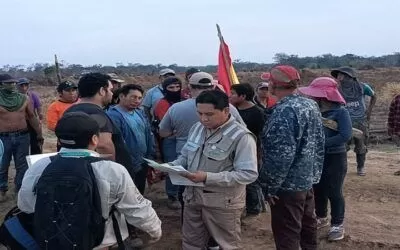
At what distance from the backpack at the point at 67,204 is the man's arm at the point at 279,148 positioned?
153cm

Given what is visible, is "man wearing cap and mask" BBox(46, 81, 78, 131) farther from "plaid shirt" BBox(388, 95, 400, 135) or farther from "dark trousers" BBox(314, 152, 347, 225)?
"plaid shirt" BBox(388, 95, 400, 135)

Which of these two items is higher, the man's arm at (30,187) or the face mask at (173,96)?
the face mask at (173,96)

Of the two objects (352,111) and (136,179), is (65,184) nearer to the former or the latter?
(136,179)

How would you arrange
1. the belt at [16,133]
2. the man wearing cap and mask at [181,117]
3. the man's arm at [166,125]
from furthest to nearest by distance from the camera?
the belt at [16,133]
the man's arm at [166,125]
the man wearing cap and mask at [181,117]

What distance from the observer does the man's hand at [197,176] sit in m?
3.63

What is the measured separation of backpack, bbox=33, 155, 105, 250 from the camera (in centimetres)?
262

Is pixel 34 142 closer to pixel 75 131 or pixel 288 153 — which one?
pixel 288 153

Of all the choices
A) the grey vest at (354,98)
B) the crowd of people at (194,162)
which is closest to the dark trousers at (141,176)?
the crowd of people at (194,162)

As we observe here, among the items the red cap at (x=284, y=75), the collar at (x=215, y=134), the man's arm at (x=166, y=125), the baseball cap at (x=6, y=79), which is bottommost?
the man's arm at (x=166, y=125)

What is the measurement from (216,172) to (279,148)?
501mm

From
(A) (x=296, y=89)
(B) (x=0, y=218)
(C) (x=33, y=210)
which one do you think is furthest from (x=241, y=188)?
(B) (x=0, y=218)

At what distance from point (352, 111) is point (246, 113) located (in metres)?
2.72

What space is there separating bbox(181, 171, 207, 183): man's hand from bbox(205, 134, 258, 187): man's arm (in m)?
0.03

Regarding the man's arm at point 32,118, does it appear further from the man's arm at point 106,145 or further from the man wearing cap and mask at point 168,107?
the man's arm at point 106,145
